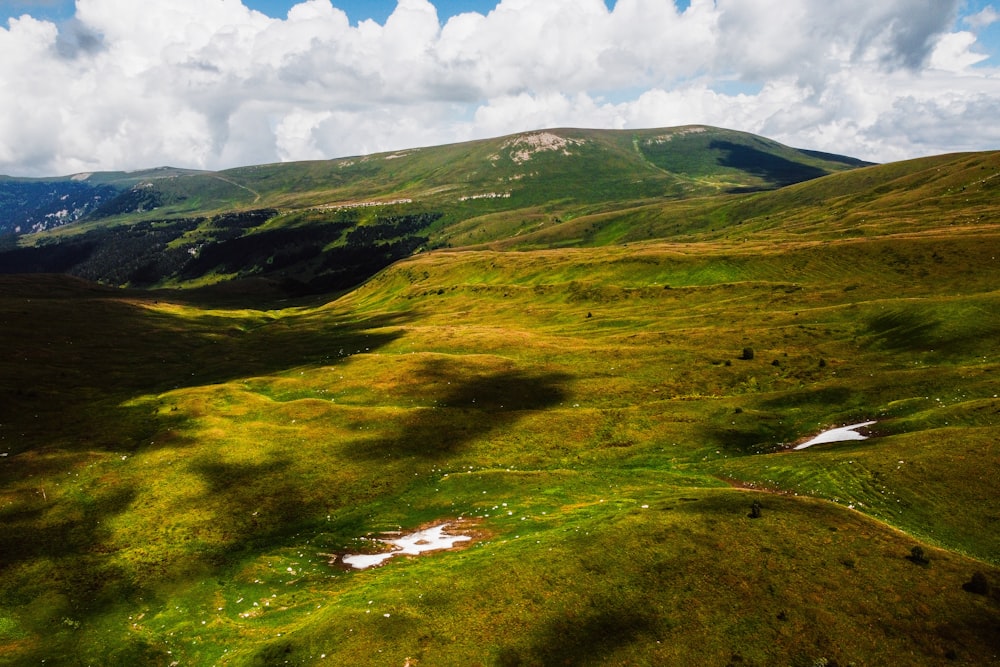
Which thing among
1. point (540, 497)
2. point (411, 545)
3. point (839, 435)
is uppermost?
point (839, 435)

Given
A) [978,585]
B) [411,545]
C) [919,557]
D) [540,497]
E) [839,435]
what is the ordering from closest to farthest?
1. [978,585]
2. [919,557]
3. [411,545]
4. [540,497]
5. [839,435]

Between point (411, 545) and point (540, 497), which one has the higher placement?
point (540, 497)

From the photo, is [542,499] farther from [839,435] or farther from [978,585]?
[839,435]

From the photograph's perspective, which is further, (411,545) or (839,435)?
(839,435)

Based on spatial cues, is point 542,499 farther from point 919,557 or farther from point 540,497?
point 919,557

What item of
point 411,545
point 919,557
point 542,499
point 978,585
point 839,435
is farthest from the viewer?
point 839,435

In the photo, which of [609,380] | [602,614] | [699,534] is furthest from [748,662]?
[609,380]

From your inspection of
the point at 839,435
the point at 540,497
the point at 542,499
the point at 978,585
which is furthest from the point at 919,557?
the point at 540,497
